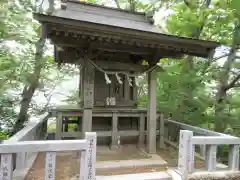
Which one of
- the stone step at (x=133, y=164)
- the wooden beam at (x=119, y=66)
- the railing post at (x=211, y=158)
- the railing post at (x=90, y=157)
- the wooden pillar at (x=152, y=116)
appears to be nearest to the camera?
the railing post at (x=90, y=157)

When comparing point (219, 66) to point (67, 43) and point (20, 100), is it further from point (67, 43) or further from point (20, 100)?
point (20, 100)

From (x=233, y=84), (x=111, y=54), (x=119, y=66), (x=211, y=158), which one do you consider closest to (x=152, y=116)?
(x=119, y=66)

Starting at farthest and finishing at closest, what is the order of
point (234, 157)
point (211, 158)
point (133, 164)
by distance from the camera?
point (133, 164)
point (234, 157)
point (211, 158)

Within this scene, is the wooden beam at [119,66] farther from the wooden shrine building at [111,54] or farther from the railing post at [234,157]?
the railing post at [234,157]

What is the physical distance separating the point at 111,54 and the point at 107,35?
62.9 inches

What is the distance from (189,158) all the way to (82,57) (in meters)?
3.26

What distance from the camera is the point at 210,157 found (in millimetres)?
3762

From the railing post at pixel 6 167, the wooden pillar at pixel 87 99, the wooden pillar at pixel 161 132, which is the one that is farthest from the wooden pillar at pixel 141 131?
the railing post at pixel 6 167

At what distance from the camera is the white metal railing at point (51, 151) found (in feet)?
9.02

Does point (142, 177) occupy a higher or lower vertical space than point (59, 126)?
lower

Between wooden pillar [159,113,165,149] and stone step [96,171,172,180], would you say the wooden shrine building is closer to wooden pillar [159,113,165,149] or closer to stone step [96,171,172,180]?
wooden pillar [159,113,165,149]

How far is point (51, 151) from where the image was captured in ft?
9.77

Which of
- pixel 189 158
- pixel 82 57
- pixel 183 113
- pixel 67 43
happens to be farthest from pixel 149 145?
pixel 67 43

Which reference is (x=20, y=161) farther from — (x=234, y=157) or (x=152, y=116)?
(x=234, y=157)
